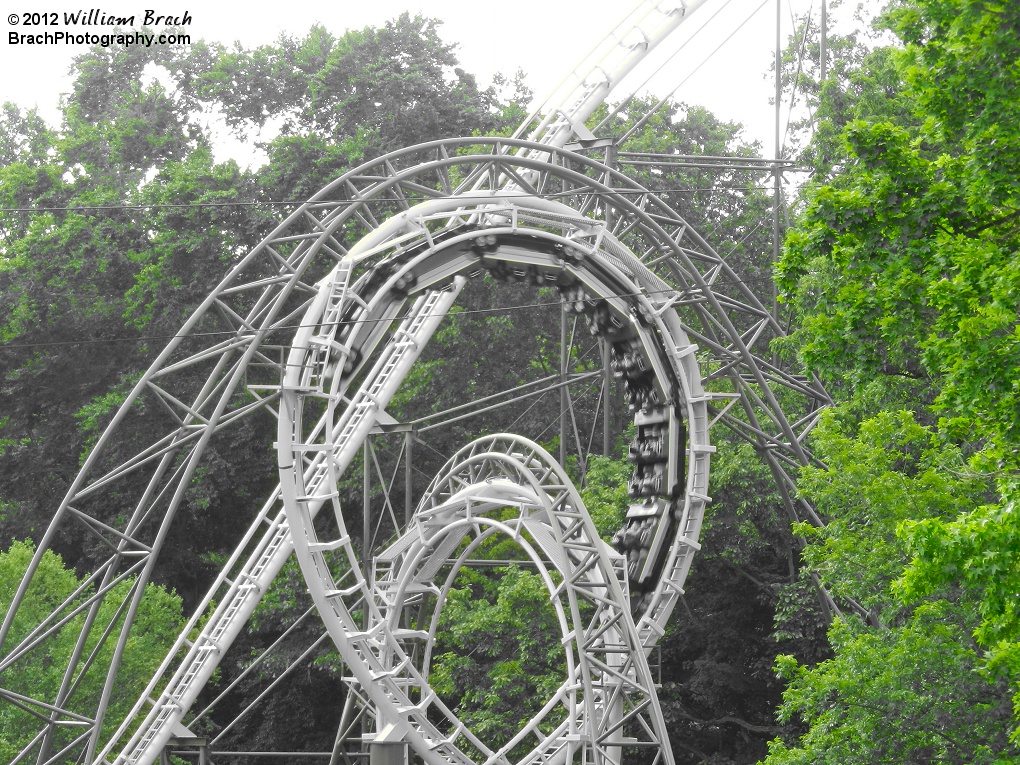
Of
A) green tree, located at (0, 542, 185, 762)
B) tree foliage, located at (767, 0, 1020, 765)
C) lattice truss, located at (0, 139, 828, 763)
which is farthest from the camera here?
green tree, located at (0, 542, 185, 762)

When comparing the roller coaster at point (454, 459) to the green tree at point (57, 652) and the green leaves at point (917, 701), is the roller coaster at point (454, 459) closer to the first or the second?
the green leaves at point (917, 701)

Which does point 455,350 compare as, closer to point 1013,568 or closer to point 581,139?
point 581,139

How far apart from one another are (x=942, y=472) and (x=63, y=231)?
2240 cm

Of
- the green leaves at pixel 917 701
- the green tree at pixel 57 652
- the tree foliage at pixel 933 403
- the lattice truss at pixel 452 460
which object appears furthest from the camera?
the green tree at pixel 57 652

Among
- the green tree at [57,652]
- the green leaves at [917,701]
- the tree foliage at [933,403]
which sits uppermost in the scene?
the tree foliage at [933,403]

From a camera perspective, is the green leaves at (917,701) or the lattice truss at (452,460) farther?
the lattice truss at (452,460)

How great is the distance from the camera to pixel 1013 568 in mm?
8898

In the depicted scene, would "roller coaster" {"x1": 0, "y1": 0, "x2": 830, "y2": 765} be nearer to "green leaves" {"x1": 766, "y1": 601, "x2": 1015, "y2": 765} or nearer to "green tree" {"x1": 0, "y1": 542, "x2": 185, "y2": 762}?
"green leaves" {"x1": 766, "y1": 601, "x2": 1015, "y2": 765}

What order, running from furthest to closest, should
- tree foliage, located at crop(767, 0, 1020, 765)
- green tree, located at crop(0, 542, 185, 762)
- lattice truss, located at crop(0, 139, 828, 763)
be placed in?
green tree, located at crop(0, 542, 185, 762), lattice truss, located at crop(0, 139, 828, 763), tree foliage, located at crop(767, 0, 1020, 765)

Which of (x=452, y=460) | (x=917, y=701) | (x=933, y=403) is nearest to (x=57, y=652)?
(x=452, y=460)

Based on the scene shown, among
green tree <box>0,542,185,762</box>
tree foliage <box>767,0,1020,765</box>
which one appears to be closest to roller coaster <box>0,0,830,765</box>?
tree foliage <box>767,0,1020,765</box>

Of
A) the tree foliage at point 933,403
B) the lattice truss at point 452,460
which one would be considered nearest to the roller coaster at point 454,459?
the lattice truss at point 452,460

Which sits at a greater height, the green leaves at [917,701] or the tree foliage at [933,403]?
the tree foliage at [933,403]

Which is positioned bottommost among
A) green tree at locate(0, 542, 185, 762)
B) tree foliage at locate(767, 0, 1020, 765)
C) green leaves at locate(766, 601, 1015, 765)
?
green tree at locate(0, 542, 185, 762)
